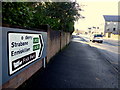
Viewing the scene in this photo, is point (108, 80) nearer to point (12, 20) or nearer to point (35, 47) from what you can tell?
point (35, 47)

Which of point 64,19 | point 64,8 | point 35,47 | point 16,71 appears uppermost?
point 64,8

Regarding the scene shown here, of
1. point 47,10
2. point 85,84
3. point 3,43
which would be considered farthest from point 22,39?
point 47,10

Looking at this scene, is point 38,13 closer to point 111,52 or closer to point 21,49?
point 21,49

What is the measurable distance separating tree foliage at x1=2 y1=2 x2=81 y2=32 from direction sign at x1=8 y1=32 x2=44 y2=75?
0.85 meters

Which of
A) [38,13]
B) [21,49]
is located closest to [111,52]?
[38,13]

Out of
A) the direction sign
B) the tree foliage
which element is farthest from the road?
the tree foliage

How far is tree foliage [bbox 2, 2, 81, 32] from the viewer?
3.61 meters

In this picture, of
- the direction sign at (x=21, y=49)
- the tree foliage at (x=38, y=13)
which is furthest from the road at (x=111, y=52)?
the tree foliage at (x=38, y=13)

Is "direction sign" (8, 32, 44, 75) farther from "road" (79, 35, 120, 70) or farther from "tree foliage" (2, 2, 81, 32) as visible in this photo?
"road" (79, 35, 120, 70)

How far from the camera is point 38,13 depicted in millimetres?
7652

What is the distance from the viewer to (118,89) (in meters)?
3.43

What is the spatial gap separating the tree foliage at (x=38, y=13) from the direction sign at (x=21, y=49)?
85 cm

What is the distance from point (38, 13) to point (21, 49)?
17.5 feet

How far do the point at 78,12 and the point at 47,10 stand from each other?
3.98m
